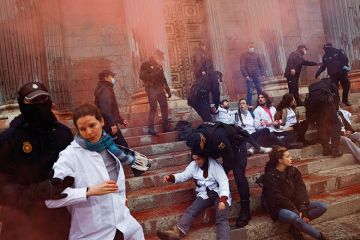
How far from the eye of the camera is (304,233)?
4305mm

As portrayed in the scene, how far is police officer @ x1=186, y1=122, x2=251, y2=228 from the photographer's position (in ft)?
13.7

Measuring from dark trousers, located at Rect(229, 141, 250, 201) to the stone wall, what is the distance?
23.7 ft

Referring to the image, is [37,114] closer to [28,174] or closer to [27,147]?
[27,147]

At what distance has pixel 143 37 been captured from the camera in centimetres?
1000

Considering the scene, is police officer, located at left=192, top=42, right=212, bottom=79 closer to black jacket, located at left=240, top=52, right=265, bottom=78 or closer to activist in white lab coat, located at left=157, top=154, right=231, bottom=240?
black jacket, located at left=240, top=52, right=265, bottom=78

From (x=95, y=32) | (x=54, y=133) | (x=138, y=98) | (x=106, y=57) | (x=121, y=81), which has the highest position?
(x=95, y=32)

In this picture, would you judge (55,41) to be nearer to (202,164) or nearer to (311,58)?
(202,164)

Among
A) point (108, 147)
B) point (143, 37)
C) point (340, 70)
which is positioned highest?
point (143, 37)

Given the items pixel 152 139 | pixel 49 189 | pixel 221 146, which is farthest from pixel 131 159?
pixel 152 139

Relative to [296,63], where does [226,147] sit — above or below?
below

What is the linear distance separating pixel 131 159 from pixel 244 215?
2.28 meters

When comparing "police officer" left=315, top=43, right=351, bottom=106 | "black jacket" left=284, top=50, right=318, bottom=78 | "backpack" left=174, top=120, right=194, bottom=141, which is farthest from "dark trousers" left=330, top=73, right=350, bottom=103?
"backpack" left=174, top=120, right=194, bottom=141

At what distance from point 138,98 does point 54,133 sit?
712 cm

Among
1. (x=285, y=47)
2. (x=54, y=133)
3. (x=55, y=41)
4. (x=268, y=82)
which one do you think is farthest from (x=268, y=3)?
(x=54, y=133)
